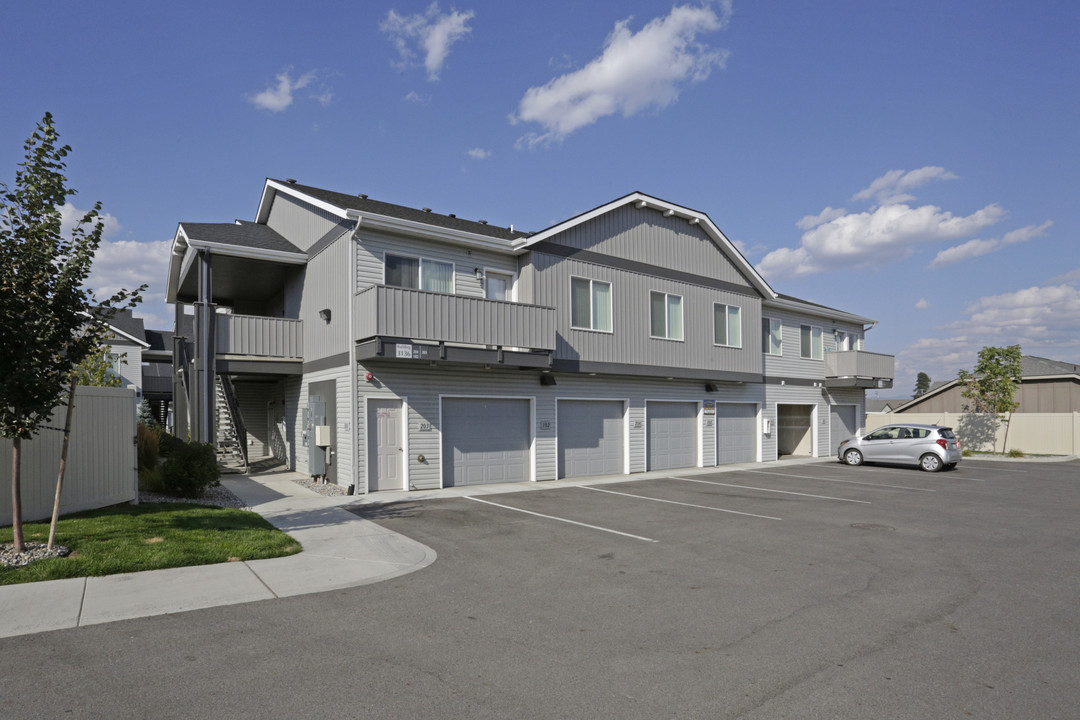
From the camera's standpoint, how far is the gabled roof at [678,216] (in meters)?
17.6

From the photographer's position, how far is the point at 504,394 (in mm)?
16828

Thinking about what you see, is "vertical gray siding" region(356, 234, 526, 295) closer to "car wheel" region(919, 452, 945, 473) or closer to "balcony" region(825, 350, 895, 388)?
"car wheel" region(919, 452, 945, 473)

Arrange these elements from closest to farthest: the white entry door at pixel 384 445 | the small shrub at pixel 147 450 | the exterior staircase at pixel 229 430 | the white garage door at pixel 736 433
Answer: the white entry door at pixel 384 445 → the small shrub at pixel 147 450 → the exterior staircase at pixel 229 430 → the white garage door at pixel 736 433

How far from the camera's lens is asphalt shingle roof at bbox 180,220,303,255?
1712 centimetres

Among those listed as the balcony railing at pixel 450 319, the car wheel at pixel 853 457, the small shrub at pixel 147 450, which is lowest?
the car wheel at pixel 853 457

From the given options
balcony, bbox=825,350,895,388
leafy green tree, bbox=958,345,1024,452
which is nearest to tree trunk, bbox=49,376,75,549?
balcony, bbox=825,350,895,388

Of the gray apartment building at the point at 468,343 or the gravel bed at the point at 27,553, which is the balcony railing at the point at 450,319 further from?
the gravel bed at the point at 27,553

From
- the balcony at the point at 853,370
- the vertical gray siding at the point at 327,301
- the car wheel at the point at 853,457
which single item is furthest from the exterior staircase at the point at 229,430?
the balcony at the point at 853,370

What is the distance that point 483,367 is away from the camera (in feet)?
53.7

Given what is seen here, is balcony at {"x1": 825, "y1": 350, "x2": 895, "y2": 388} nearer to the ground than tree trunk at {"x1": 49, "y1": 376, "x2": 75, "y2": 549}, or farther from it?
farther from it

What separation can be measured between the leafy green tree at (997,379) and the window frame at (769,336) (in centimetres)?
1092

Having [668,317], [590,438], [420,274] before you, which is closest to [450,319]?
[420,274]

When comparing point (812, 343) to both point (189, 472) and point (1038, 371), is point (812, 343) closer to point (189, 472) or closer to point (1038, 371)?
point (1038, 371)

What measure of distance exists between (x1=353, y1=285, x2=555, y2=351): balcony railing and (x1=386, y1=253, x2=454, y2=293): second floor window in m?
0.87
